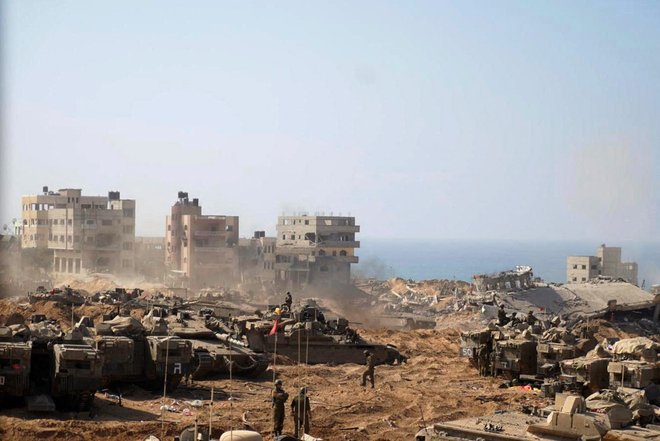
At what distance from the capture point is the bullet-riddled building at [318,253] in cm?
8994

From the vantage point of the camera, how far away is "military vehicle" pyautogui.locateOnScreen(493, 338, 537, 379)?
31.5 m

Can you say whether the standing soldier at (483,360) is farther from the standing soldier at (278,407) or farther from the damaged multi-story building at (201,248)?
the damaged multi-story building at (201,248)

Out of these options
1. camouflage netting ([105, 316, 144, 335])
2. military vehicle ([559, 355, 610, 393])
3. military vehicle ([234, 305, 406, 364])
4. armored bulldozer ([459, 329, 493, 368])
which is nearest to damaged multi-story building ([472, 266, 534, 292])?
military vehicle ([234, 305, 406, 364])

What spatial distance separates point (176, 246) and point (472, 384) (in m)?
64.3

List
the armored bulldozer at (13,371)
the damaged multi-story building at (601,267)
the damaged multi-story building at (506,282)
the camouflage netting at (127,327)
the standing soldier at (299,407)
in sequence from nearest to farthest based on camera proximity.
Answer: the standing soldier at (299,407)
the armored bulldozer at (13,371)
the camouflage netting at (127,327)
the damaged multi-story building at (506,282)
the damaged multi-story building at (601,267)

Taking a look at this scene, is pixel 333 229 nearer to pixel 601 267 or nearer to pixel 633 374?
pixel 601 267

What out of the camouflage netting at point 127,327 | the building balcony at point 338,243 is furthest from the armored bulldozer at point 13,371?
the building balcony at point 338,243

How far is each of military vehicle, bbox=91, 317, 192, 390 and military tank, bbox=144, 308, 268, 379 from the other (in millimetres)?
1359

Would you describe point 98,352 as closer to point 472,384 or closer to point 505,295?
point 472,384

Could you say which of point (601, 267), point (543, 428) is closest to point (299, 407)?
point (543, 428)

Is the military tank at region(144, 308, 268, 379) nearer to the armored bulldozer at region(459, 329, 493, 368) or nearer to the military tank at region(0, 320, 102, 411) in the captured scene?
the military tank at region(0, 320, 102, 411)

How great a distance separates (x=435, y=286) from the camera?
3669 inches

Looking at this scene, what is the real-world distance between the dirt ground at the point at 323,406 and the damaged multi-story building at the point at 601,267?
5675 cm

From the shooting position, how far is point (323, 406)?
25.0 m
